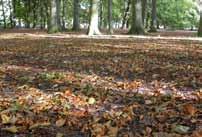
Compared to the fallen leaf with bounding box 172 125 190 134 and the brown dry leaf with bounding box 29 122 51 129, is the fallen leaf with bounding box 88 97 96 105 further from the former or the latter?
the fallen leaf with bounding box 172 125 190 134

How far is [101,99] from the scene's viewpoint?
6.12 meters

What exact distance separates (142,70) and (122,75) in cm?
89

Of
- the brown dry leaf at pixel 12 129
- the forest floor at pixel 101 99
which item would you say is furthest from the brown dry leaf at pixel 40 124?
the brown dry leaf at pixel 12 129

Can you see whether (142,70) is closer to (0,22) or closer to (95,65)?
(95,65)

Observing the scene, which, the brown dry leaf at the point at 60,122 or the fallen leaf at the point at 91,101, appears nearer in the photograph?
the brown dry leaf at the point at 60,122

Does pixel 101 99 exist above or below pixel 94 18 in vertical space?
below

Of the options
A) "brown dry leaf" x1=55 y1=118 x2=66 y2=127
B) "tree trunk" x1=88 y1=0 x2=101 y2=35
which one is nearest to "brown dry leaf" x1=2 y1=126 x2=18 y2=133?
"brown dry leaf" x1=55 y1=118 x2=66 y2=127

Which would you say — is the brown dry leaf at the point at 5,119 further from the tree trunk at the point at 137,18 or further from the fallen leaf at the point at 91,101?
the tree trunk at the point at 137,18

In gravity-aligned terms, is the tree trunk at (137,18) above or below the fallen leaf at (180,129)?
above

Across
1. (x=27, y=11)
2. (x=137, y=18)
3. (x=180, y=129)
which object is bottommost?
(x=180, y=129)

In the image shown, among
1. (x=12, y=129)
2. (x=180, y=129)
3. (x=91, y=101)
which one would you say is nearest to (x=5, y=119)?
(x=12, y=129)

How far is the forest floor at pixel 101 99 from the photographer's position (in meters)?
4.54

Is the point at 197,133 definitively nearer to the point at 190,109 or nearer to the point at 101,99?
the point at 190,109

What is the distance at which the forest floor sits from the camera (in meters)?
4.54
